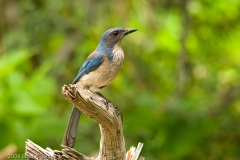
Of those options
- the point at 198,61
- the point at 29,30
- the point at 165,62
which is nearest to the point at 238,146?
the point at 198,61

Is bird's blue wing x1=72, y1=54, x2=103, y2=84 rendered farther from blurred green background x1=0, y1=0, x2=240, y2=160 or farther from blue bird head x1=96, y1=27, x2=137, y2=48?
blurred green background x1=0, y1=0, x2=240, y2=160

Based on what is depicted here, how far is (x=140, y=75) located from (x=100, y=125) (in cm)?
516

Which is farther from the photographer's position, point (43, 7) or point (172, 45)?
point (172, 45)

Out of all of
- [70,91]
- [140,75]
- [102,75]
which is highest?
[140,75]

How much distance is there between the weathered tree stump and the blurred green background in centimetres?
294

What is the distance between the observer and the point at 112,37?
527cm

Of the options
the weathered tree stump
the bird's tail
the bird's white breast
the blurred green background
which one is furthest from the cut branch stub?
the blurred green background

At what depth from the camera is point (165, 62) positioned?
10297 mm

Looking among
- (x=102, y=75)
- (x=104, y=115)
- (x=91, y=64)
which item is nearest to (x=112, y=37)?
(x=91, y=64)

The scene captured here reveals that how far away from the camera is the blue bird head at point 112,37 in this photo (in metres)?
5.24

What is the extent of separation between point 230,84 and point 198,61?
69cm

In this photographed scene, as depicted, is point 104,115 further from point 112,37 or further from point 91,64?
point 112,37

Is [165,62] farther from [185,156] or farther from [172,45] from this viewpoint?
[185,156]

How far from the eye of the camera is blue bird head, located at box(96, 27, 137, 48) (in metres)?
5.24
